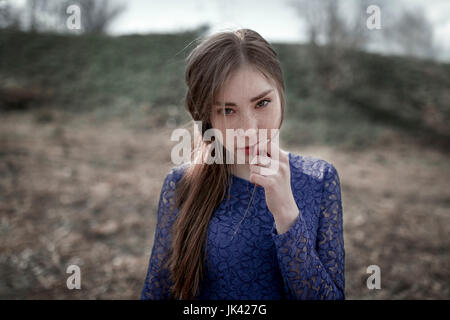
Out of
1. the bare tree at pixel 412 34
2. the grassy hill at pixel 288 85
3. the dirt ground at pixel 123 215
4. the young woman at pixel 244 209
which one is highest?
the bare tree at pixel 412 34

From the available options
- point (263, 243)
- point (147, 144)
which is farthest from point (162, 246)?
point (147, 144)

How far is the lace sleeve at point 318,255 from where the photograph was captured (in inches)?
50.6

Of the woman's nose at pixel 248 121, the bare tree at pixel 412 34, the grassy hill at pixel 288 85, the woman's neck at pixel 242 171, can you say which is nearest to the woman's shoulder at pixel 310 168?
the woman's neck at pixel 242 171

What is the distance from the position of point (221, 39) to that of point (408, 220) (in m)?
4.74

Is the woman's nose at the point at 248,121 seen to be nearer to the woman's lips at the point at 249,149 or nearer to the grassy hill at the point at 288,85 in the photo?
the woman's lips at the point at 249,149

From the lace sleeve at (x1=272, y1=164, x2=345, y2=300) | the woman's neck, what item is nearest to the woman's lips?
the woman's neck

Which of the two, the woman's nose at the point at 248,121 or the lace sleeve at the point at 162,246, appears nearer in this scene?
the woman's nose at the point at 248,121

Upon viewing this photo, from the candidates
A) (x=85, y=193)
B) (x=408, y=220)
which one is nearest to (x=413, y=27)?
(x=408, y=220)

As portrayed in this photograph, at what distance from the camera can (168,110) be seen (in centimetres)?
1123

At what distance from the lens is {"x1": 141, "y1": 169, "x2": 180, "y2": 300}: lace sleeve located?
63.4 inches

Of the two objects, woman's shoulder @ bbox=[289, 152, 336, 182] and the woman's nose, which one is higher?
the woman's nose

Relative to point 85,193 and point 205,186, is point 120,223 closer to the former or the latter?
point 85,193

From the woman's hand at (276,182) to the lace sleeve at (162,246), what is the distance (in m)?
0.54

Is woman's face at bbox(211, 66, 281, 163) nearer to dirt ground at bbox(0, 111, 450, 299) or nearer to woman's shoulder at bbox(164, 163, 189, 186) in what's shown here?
woman's shoulder at bbox(164, 163, 189, 186)
